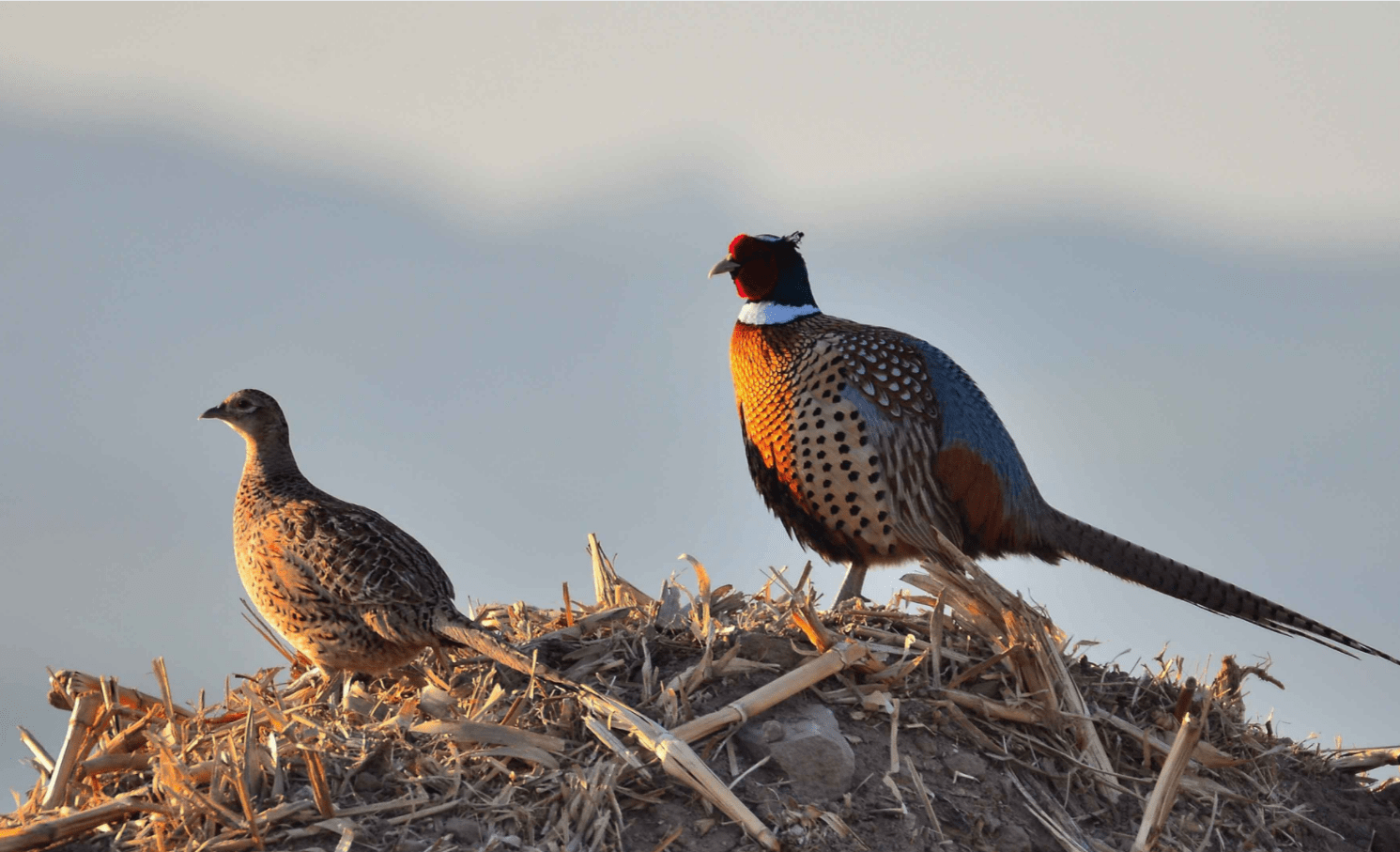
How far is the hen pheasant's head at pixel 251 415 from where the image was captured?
22.3ft

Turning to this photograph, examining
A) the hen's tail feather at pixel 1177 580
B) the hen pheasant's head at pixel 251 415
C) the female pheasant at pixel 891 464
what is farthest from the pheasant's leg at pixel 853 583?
the hen pheasant's head at pixel 251 415

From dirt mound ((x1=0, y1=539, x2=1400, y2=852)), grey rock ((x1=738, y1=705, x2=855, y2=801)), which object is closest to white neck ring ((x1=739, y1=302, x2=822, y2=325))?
dirt mound ((x1=0, y1=539, x2=1400, y2=852))

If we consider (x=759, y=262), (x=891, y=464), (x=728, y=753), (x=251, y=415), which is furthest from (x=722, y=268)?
(x=728, y=753)

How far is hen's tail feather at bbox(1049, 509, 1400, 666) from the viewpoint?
6.41 meters

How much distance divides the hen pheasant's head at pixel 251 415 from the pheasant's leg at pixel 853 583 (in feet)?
9.91

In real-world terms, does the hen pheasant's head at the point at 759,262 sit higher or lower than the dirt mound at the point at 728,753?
higher

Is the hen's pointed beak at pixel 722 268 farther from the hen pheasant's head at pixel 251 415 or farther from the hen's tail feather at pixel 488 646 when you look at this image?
the hen's tail feather at pixel 488 646

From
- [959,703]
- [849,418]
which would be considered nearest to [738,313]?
[849,418]

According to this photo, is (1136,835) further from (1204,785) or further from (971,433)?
(971,433)

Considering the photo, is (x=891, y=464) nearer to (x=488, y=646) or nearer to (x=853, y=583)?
(x=853, y=583)

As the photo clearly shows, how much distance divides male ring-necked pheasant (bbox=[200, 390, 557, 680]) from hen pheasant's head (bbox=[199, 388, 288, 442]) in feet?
1.64

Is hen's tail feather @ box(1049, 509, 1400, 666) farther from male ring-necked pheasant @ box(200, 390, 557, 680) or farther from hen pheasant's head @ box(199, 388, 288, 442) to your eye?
hen pheasant's head @ box(199, 388, 288, 442)

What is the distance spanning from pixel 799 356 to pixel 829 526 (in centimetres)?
91

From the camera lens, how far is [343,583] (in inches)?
222
